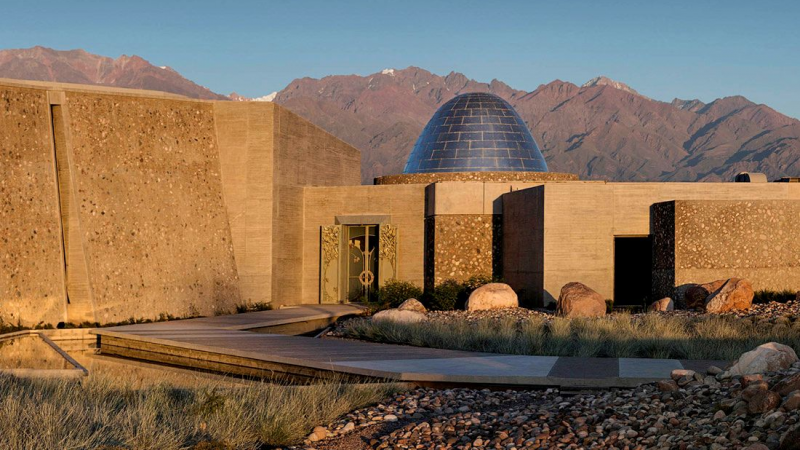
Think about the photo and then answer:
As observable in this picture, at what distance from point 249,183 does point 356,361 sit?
438 inches

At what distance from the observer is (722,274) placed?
63.4 feet

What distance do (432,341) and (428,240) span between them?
9.41m

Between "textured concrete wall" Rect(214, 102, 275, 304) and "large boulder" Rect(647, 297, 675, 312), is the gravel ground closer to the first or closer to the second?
"large boulder" Rect(647, 297, 675, 312)

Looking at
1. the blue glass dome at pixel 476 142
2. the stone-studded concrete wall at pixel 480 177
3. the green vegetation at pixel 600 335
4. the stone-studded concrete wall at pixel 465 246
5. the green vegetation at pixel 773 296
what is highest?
the blue glass dome at pixel 476 142

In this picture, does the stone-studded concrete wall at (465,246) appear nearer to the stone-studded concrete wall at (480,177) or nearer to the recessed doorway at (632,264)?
the stone-studded concrete wall at (480,177)

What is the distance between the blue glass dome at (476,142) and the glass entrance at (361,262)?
4761 mm

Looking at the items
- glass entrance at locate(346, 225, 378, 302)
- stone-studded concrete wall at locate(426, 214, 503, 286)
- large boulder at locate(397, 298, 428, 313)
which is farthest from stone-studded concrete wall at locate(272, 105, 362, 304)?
large boulder at locate(397, 298, 428, 313)

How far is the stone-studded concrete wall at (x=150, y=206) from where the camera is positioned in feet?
60.1

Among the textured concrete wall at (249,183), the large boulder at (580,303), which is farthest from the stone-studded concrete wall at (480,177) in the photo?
the large boulder at (580,303)

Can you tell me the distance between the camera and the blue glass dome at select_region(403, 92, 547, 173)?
2812 centimetres

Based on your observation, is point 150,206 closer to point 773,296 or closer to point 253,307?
point 253,307

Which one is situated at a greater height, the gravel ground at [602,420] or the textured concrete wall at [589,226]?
the textured concrete wall at [589,226]

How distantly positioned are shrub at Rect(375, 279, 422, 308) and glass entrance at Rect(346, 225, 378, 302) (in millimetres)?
1025

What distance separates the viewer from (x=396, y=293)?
2242cm
